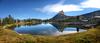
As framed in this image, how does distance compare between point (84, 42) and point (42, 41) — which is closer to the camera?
point (84, 42)

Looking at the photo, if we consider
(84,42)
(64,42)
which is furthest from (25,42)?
(84,42)

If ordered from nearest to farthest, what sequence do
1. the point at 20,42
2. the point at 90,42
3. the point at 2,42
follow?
the point at 90,42
the point at 20,42
the point at 2,42

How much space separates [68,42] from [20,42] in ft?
23.4

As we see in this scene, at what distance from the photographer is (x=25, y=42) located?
2828cm

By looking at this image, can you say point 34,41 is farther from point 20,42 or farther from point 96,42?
point 96,42

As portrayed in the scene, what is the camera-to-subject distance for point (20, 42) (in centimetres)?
2898

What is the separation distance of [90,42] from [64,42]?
13.8 feet

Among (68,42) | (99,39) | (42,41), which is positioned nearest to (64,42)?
(68,42)

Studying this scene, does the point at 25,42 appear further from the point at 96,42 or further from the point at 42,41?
the point at 96,42

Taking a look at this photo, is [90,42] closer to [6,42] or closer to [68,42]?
[68,42]

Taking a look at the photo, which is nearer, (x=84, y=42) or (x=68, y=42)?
(x=84, y=42)

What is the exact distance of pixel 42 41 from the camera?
2997 centimetres

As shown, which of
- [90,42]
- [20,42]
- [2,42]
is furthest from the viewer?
[2,42]

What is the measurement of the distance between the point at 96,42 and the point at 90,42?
122 cm
